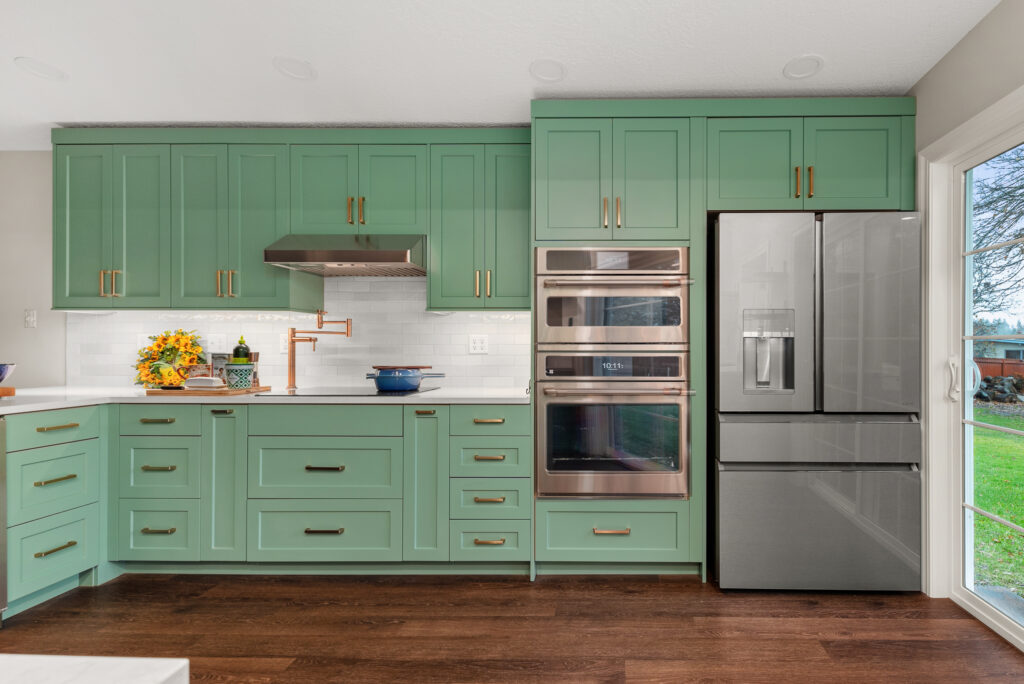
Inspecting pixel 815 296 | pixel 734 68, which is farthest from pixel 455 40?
pixel 815 296

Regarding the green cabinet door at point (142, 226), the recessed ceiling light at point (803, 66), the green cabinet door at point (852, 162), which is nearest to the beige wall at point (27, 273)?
the green cabinet door at point (142, 226)

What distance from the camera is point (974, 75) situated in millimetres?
2322

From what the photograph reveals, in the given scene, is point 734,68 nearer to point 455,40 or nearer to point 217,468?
point 455,40

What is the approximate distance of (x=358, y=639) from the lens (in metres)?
2.30

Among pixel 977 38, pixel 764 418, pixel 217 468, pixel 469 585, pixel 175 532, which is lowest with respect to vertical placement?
pixel 469 585

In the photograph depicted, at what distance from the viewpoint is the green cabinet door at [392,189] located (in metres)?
3.19

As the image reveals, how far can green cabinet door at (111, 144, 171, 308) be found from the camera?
319 centimetres

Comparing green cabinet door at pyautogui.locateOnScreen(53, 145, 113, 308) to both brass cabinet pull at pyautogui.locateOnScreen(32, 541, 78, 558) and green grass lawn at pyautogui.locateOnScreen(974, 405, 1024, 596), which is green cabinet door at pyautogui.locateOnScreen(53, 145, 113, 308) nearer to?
brass cabinet pull at pyautogui.locateOnScreen(32, 541, 78, 558)

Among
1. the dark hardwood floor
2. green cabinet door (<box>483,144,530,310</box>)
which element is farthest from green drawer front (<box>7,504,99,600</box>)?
green cabinet door (<box>483,144,530,310</box>)

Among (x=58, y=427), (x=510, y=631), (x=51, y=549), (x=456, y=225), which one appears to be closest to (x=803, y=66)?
(x=456, y=225)

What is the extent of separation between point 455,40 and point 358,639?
7.79 ft

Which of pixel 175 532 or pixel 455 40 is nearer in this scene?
pixel 455 40

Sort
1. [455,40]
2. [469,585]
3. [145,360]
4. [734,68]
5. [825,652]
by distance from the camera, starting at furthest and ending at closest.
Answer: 1. [145,360]
2. [469,585]
3. [734,68]
4. [455,40]
5. [825,652]

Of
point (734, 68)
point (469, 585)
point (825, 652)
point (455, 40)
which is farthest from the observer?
point (469, 585)
